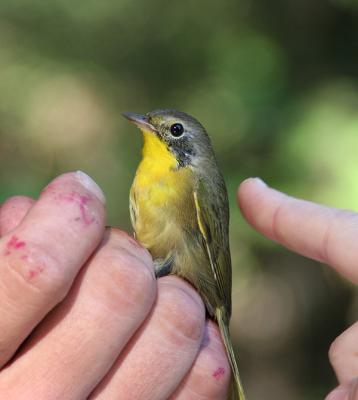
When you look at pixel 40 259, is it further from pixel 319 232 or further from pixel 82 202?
pixel 319 232

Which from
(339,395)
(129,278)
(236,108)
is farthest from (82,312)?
(236,108)

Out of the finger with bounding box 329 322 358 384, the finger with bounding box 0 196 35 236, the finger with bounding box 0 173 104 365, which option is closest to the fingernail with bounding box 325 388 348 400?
the finger with bounding box 329 322 358 384

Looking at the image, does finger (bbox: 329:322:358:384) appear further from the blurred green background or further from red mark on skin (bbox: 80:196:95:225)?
the blurred green background

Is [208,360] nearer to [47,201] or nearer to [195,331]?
[195,331]

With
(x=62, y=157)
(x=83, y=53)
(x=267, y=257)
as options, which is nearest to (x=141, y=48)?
(x=83, y=53)

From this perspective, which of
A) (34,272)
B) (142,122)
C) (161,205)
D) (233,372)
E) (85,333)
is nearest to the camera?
(34,272)

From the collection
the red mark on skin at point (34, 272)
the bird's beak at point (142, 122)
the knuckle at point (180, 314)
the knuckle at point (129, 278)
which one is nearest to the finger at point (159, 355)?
the knuckle at point (180, 314)
